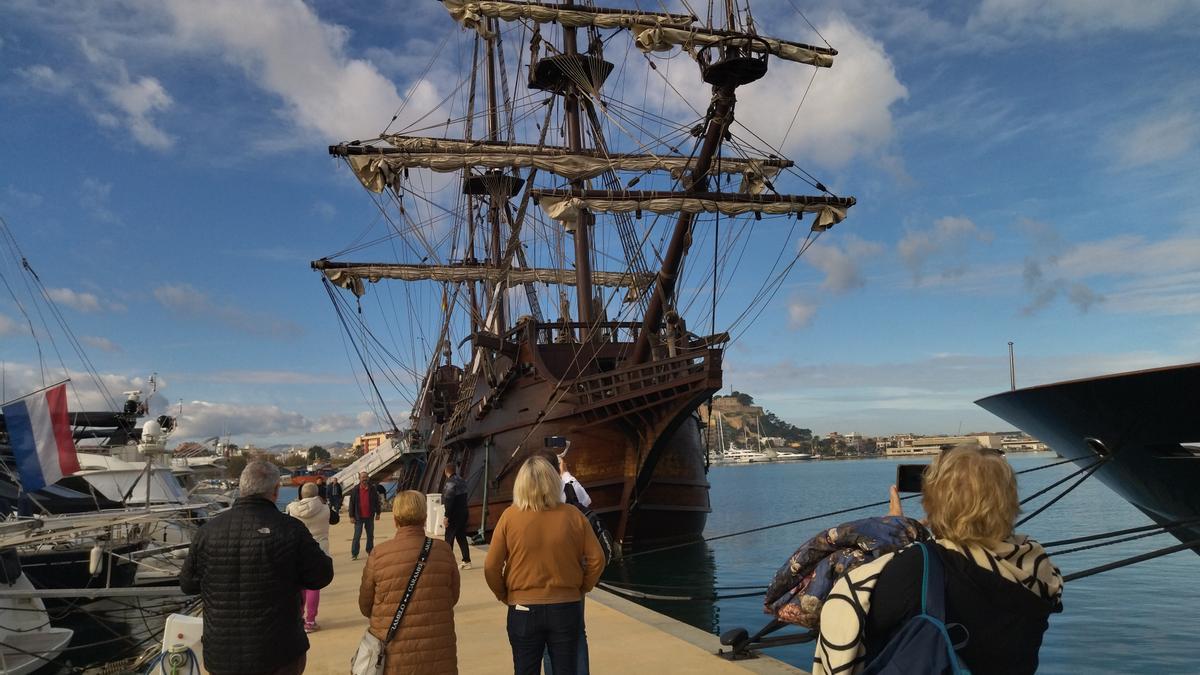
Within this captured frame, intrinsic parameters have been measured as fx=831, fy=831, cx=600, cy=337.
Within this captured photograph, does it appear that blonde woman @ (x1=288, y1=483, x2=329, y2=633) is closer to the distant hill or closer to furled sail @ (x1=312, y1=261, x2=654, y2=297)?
furled sail @ (x1=312, y1=261, x2=654, y2=297)

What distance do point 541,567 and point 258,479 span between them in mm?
1375

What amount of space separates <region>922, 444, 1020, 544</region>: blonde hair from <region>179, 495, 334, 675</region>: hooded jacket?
9.10ft

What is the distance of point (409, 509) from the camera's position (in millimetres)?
4148

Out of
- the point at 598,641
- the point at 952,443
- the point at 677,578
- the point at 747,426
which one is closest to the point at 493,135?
the point at 677,578

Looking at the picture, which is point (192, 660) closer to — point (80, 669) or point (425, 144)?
point (80, 669)

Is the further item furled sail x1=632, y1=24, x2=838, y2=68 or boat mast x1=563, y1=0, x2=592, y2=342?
boat mast x1=563, y1=0, x2=592, y2=342

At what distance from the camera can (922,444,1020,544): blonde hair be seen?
2.12 metres

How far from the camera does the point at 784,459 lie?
18125 cm

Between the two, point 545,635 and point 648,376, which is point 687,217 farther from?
point 545,635

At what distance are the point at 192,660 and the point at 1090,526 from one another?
90.0ft

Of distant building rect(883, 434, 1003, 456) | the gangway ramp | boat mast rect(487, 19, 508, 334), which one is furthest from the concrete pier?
the gangway ramp

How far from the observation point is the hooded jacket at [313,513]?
775cm

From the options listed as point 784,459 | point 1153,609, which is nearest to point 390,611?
point 1153,609

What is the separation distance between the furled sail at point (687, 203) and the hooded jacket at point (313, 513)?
35.4 feet
